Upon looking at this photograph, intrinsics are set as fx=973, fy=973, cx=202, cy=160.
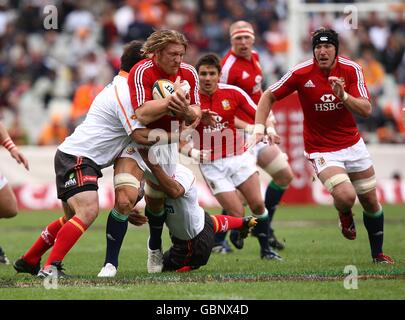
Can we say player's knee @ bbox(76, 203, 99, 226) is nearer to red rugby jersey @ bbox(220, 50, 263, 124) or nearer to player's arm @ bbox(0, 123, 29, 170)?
player's arm @ bbox(0, 123, 29, 170)

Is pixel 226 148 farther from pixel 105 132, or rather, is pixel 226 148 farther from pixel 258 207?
pixel 105 132

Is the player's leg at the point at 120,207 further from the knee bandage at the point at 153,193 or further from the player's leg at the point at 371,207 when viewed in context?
the player's leg at the point at 371,207

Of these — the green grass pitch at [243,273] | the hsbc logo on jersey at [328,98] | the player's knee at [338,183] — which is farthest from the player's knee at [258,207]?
the hsbc logo on jersey at [328,98]

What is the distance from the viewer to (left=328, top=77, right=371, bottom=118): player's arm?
29.8 ft

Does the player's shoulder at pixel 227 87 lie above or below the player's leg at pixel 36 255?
above

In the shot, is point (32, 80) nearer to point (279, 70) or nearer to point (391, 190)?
point (279, 70)

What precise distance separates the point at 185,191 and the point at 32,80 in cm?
1357

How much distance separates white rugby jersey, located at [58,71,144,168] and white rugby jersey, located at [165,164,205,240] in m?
0.68

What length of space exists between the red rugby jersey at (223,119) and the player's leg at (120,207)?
8.02 feet

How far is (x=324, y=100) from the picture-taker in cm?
979

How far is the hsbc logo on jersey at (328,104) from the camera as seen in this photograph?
9.76m

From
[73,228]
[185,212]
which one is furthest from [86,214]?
[185,212]

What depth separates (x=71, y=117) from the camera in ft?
67.3
